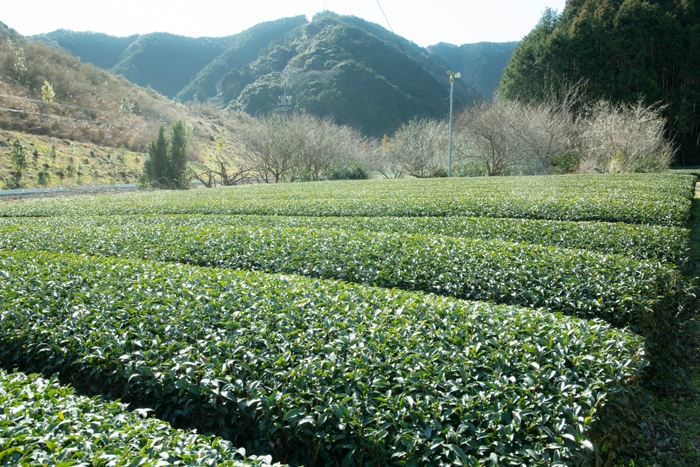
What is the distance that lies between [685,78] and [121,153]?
46.6 metres

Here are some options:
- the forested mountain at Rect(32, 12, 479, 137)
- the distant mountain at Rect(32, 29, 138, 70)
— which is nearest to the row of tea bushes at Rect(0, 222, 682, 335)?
the forested mountain at Rect(32, 12, 479, 137)

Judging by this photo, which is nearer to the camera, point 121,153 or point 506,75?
point 121,153

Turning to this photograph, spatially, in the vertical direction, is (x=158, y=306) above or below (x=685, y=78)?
below

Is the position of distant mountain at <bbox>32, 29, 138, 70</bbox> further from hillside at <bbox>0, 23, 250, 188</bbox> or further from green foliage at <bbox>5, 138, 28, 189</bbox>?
green foliage at <bbox>5, 138, 28, 189</bbox>

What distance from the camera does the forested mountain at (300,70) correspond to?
202 ft

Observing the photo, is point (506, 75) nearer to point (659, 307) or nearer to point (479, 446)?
point (659, 307)

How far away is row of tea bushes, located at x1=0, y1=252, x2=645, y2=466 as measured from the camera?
2.14 meters

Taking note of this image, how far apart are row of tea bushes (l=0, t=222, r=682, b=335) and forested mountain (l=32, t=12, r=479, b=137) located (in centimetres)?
5155

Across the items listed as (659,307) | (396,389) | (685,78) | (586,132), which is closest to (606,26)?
(685,78)

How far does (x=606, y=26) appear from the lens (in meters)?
34.8

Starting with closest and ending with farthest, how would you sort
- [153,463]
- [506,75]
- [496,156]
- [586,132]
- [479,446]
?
[153,463]
[479,446]
[586,132]
[496,156]
[506,75]

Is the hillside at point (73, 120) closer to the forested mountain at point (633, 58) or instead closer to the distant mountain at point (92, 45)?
the distant mountain at point (92, 45)

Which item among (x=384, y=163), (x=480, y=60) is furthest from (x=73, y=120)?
(x=480, y=60)

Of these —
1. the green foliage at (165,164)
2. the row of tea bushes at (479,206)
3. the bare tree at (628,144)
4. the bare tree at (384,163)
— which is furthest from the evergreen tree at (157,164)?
the bare tree at (628,144)
